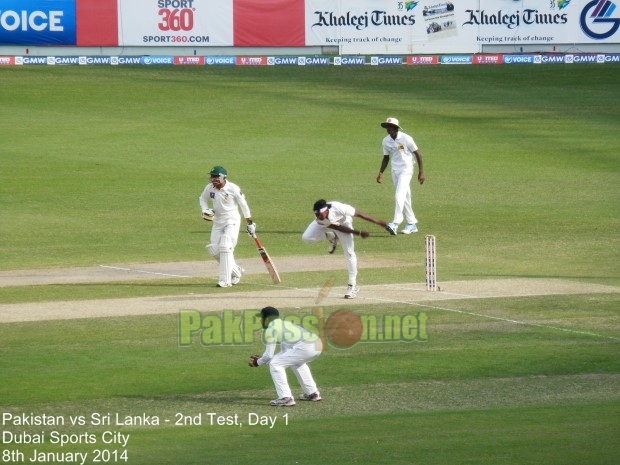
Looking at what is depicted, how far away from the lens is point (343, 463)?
10570 millimetres

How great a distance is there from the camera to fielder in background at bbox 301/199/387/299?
56.1 feet

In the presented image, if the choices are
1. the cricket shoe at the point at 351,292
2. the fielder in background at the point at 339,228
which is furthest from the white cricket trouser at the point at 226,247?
the cricket shoe at the point at 351,292

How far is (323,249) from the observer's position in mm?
22703

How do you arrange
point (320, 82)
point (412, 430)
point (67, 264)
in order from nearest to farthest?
point (412, 430) → point (67, 264) → point (320, 82)

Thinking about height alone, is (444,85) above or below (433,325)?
above

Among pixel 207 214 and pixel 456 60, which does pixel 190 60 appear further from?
pixel 207 214

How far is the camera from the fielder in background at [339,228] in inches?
673

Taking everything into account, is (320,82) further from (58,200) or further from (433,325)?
(433,325)

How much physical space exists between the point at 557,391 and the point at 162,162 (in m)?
21.1

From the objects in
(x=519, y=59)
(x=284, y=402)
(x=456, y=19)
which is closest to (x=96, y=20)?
(x=456, y=19)

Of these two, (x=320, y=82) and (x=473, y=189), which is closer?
(x=473, y=189)

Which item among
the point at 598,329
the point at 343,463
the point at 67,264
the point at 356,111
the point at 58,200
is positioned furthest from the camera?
the point at 356,111

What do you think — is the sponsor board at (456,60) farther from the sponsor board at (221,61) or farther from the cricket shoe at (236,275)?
the cricket shoe at (236,275)

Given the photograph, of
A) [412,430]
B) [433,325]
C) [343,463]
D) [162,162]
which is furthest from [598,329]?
[162,162]
